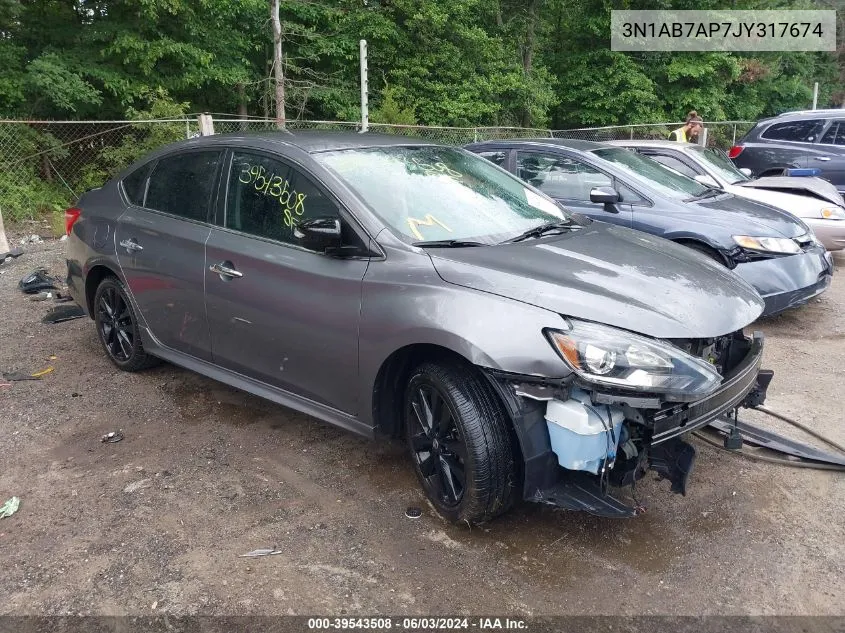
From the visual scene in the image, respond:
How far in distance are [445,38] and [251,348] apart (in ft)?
63.3

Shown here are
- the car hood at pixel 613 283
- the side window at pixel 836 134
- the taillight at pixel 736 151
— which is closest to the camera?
the car hood at pixel 613 283

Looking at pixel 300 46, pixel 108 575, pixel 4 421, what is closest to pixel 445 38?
pixel 300 46

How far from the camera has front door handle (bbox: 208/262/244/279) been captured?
3.71 metres

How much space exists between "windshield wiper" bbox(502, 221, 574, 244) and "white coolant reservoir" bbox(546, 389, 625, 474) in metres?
1.05

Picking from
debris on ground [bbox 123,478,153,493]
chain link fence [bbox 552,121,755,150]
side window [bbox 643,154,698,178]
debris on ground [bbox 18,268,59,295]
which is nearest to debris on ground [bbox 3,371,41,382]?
debris on ground [bbox 123,478,153,493]

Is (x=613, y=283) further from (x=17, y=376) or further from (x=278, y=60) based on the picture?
(x=278, y=60)

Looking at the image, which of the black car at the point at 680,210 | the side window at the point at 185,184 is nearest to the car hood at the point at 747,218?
the black car at the point at 680,210

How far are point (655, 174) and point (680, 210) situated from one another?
2.57 ft

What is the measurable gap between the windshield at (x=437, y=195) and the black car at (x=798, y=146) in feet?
27.7

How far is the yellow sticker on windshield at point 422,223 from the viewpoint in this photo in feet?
10.9

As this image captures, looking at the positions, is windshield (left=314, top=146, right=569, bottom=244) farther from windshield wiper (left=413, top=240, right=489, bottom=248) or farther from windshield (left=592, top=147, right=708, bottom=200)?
windshield (left=592, top=147, right=708, bottom=200)

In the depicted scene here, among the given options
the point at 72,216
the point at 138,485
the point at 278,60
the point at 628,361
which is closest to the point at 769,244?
the point at 628,361

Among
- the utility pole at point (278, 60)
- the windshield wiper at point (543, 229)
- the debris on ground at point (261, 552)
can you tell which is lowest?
the debris on ground at point (261, 552)

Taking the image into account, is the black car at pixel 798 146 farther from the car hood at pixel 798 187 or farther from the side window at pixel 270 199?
the side window at pixel 270 199
